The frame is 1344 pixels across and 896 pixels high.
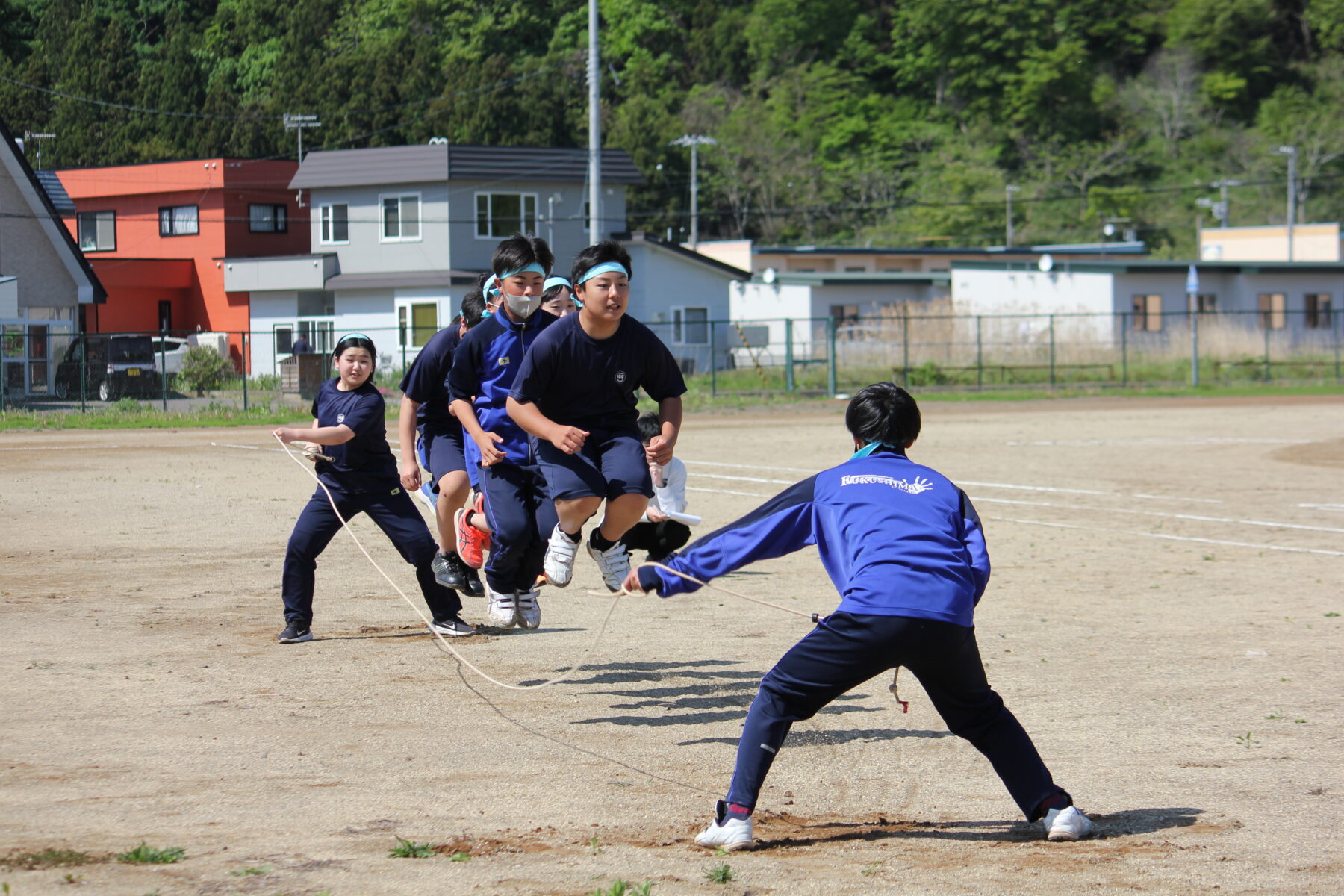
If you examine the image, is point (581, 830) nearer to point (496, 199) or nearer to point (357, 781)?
point (357, 781)

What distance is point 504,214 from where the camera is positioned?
52781 millimetres

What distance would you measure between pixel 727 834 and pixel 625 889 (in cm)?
65

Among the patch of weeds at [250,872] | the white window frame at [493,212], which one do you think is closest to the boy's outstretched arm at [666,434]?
the patch of weeds at [250,872]

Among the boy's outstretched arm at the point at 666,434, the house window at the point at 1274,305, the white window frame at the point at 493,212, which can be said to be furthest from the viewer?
the house window at the point at 1274,305

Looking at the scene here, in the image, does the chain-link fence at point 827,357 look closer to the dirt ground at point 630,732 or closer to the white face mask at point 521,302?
the dirt ground at point 630,732

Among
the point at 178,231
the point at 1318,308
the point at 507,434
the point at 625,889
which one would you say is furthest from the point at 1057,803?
the point at 178,231

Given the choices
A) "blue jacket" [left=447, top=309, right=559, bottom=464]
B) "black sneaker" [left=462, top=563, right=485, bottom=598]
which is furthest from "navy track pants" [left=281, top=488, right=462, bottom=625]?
"blue jacket" [left=447, top=309, right=559, bottom=464]

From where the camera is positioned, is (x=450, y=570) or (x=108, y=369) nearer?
(x=450, y=570)

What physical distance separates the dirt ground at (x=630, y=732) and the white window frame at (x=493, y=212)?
38.5m

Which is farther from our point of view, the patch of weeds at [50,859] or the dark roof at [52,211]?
the dark roof at [52,211]

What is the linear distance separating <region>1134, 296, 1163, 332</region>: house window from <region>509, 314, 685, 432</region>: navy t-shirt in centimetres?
4658

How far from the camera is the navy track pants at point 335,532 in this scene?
29.6ft

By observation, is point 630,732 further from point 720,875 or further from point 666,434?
point 720,875

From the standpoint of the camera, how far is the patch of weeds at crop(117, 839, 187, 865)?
4.72m
